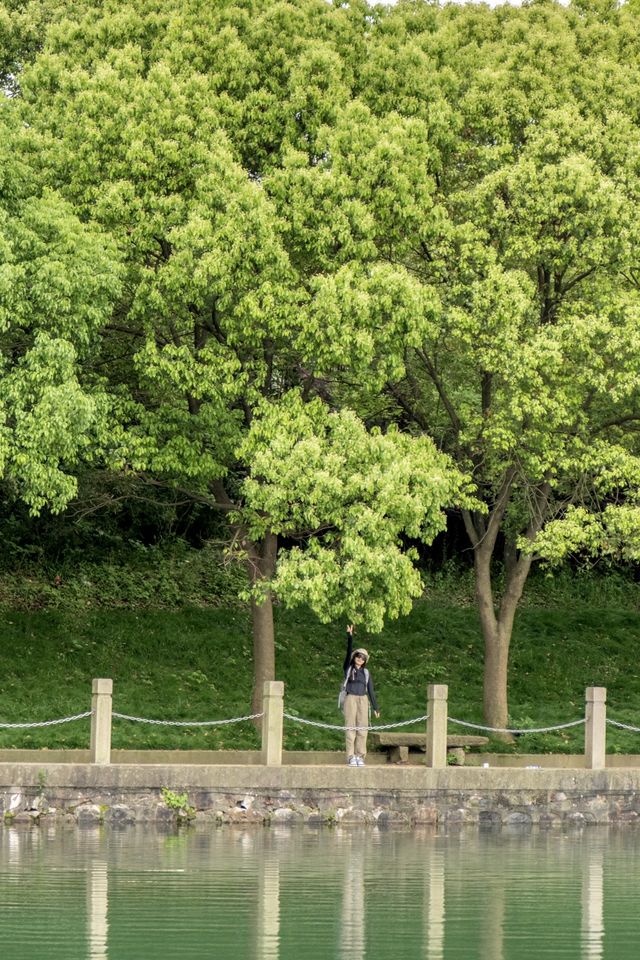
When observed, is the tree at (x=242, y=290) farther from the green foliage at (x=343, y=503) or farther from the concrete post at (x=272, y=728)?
the concrete post at (x=272, y=728)

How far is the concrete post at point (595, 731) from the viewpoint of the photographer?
25047 millimetres

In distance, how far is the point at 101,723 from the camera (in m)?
22.9

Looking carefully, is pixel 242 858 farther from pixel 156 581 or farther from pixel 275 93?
pixel 156 581

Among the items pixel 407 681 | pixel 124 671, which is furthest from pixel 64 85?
pixel 407 681

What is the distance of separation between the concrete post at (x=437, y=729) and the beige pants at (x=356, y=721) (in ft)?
3.18

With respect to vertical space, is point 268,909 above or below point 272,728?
below

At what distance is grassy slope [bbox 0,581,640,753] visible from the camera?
97.0ft

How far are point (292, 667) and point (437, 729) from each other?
10.2m

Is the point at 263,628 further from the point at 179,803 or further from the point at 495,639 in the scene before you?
the point at 179,803

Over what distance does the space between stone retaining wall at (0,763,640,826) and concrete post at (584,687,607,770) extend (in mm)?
388

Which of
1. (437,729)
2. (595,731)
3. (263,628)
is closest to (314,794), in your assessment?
(437,729)

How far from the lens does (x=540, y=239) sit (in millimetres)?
28453

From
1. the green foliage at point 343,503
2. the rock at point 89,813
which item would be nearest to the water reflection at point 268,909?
the rock at point 89,813

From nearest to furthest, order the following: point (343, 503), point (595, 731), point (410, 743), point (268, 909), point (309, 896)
A: point (268, 909) < point (309, 896) < point (595, 731) < point (410, 743) < point (343, 503)
